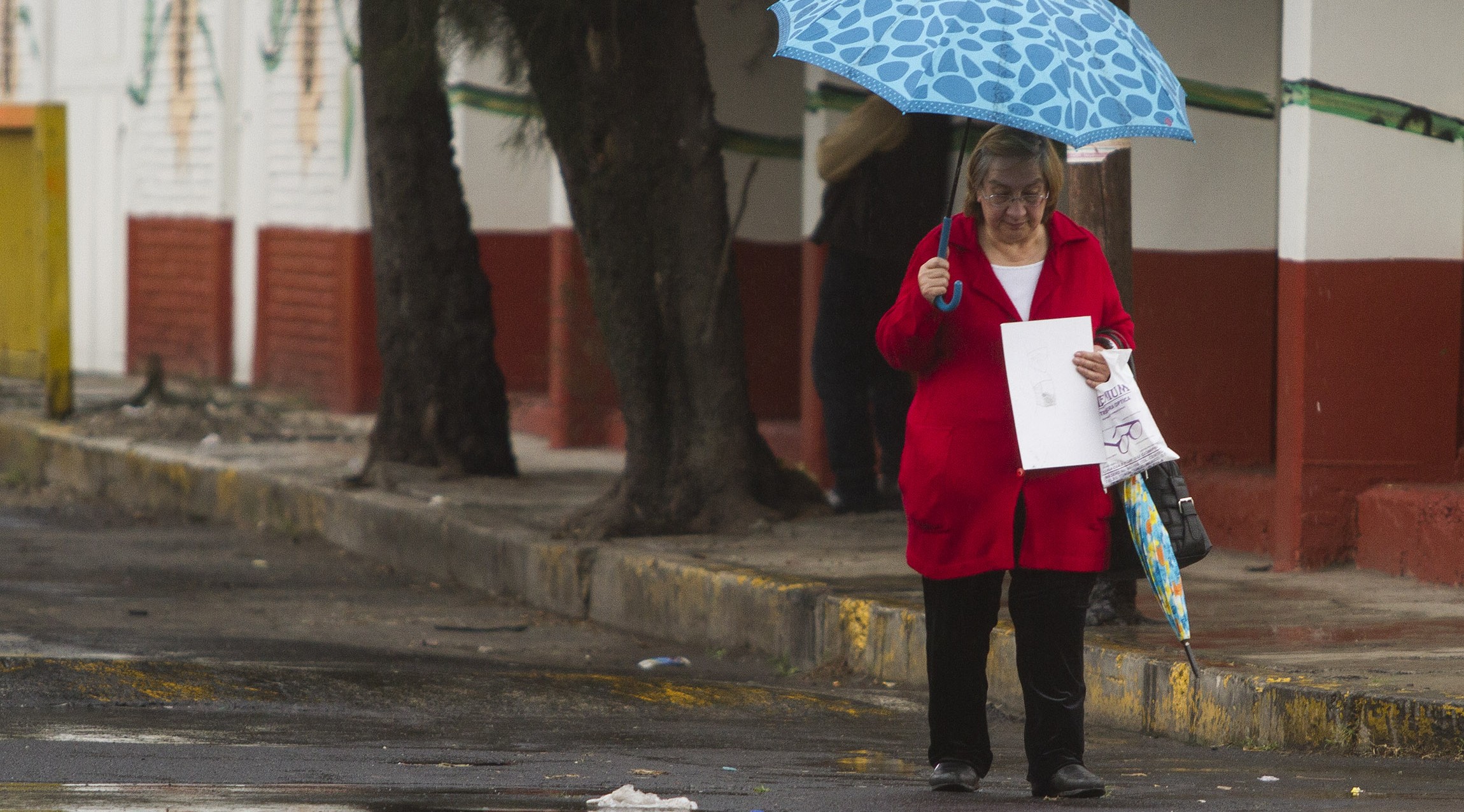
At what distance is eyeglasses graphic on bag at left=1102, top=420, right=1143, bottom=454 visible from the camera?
14.5ft

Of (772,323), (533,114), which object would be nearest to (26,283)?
(772,323)

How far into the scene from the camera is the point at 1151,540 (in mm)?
4492

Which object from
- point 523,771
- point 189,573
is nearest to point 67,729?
point 523,771

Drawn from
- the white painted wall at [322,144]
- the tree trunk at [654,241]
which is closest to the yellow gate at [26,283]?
the white painted wall at [322,144]

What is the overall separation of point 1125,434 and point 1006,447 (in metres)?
0.25

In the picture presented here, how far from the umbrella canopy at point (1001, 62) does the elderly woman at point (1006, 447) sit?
0.61 feet

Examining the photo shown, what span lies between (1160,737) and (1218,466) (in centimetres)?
282

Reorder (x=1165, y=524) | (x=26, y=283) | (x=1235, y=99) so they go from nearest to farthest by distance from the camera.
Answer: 1. (x=1165, y=524)
2. (x=1235, y=99)
3. (x=26, y=283)

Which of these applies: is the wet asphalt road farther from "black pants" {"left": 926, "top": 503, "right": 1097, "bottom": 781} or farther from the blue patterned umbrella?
the blue patterned umbrella

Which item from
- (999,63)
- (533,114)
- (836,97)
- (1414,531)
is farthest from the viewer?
(836,97)

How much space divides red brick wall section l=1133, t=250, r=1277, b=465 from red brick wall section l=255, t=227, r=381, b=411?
6.50m

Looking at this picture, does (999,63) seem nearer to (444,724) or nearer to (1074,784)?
(1074,784)

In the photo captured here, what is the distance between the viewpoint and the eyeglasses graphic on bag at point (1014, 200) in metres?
4.48

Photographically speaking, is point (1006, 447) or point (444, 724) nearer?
point (1006, 447)
